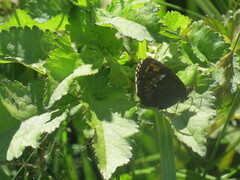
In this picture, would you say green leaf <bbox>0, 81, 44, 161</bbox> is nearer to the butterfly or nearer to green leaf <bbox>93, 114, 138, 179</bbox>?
green leaf <bbox>93, 114, 138, 179</bbox>

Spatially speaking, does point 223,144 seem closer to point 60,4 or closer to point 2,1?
point 60,4

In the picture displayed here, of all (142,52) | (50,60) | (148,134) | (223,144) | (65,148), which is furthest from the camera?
(223,144)

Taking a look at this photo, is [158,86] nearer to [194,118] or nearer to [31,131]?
[194,118]

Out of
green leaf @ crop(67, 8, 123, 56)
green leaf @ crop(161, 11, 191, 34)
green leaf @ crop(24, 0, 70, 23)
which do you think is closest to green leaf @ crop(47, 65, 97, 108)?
green leaf @ crop(67, 8, 123, 56)

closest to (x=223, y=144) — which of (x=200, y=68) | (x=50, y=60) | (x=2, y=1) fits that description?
(x=200, y=68)

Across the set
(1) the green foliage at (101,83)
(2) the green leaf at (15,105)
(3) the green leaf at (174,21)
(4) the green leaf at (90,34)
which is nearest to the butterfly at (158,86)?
(1) the green foliage at (101,83)

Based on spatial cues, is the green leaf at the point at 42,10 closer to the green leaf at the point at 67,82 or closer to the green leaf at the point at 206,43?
the green leaf at the point at 67,82
